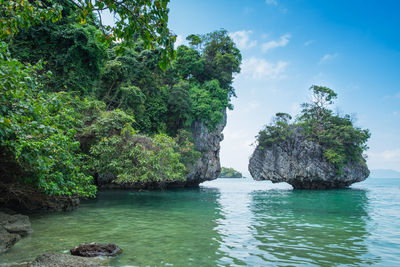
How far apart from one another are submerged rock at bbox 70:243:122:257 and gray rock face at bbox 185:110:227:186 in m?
23.4

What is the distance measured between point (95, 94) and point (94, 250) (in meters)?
18.6

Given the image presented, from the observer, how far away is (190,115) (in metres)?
28.2

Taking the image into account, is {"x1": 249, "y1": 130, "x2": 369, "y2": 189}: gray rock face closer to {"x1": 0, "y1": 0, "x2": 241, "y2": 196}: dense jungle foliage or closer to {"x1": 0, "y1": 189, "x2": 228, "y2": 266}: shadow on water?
{"x1": 0, "y1": 0, "x2": 241, "y2": 196}: dense jungle foliage

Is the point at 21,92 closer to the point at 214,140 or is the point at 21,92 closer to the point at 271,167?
the point at 214,140

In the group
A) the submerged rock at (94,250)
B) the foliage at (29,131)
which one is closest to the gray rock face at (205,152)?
the foliage at (29,131)

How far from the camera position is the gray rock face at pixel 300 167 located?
1296 inches

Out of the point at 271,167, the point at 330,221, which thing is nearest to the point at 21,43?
the point at 330,221

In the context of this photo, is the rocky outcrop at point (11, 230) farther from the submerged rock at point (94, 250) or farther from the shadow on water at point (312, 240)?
the shadow on water at point (312, 240)

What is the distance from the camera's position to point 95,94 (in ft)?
70.8

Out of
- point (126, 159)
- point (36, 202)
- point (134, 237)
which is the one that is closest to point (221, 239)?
point (134, 237)

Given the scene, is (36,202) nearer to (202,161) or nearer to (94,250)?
(94,250)

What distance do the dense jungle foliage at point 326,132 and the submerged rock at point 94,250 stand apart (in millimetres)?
30297

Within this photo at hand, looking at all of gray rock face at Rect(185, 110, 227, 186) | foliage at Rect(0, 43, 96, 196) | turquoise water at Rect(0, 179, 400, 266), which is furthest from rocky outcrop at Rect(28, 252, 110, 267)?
gray rock face at Rect(185, 110, 227, 186)

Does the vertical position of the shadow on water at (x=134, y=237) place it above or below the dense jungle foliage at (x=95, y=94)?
below
